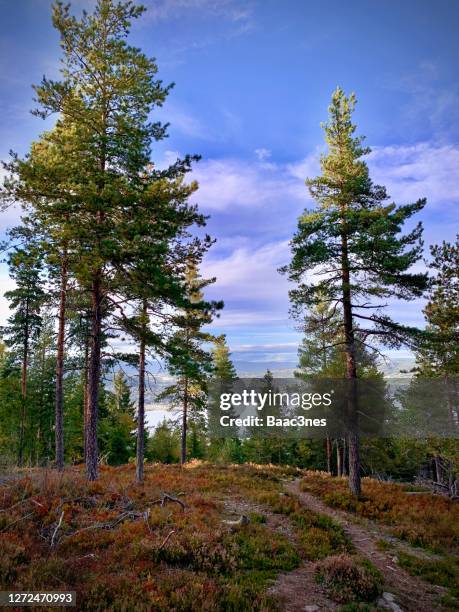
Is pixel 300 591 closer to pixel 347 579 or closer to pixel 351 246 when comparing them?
pixel 347 579

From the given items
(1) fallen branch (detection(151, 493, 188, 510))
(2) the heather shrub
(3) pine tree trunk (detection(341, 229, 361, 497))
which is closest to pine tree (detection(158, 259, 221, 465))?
(1) fallen branch (detection(151, 493, 188, 510))

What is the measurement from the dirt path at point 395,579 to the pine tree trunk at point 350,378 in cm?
302

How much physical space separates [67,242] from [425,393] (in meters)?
25.0

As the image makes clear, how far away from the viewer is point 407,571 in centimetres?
923

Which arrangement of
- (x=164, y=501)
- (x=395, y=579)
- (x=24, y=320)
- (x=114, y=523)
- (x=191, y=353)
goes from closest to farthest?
(x=395, y=579)
(x=114, y=523)
(x=164, y=501)
(x=191, y=353)
(x=24, y=320)

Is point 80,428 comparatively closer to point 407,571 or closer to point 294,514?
point 294,514

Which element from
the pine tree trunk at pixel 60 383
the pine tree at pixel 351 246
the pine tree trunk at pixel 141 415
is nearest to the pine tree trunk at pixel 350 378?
the pine tree at pixel 351 246

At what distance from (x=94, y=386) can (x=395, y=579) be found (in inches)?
424

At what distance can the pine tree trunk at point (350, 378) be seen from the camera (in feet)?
50.9

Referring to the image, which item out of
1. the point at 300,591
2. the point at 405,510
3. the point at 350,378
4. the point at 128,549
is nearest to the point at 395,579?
the point at 300,591

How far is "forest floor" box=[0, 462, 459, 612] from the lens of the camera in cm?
633

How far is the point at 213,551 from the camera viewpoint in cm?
801

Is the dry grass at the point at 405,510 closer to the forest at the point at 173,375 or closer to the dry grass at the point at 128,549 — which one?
the forest at the point at 173,375

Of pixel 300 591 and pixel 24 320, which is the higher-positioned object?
pixel 24 320
